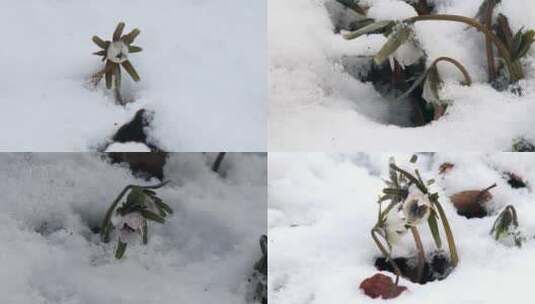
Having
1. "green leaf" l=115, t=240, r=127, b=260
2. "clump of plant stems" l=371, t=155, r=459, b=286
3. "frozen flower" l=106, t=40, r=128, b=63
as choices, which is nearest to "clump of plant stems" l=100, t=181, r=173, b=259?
"green leaf" l=115, t=240, r=127, b=260

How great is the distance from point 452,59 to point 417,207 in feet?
0.98

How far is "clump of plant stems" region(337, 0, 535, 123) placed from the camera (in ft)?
4.49

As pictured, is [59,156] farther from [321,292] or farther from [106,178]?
[321,292]

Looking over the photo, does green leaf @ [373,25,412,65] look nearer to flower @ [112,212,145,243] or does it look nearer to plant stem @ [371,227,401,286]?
plant stem @ [371,227,401,286]

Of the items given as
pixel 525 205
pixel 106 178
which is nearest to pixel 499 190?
pixel 525 205

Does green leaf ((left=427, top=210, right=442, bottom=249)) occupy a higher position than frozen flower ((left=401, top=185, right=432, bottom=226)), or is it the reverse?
frozen flower ((left=401, top=185, right=432, bottom=226))

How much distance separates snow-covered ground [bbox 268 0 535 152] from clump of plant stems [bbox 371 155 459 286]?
4.3 inches

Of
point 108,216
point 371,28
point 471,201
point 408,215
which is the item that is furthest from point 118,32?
point 471,201

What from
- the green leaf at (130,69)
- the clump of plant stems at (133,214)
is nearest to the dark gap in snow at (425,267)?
the clump of plant stems at (133,214)

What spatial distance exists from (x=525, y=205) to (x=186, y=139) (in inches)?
22.1

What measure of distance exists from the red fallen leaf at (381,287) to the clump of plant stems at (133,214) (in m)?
0.31

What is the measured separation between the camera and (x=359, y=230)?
1.37 metres

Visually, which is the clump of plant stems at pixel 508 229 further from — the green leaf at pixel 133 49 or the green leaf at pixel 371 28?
the green leaf at pixel 133 49

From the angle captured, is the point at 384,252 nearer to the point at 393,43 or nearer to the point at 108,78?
the point at 393,43
